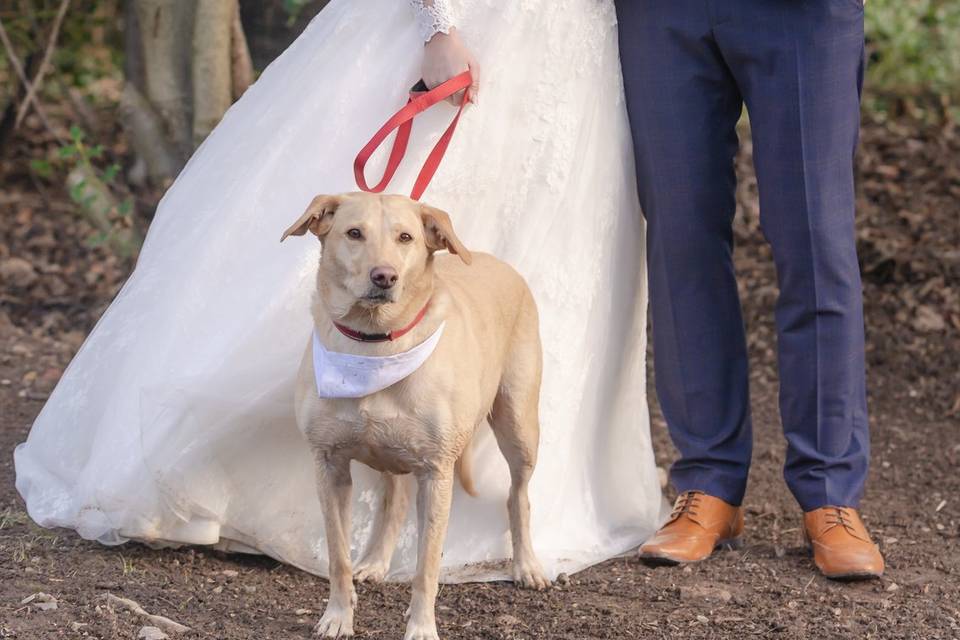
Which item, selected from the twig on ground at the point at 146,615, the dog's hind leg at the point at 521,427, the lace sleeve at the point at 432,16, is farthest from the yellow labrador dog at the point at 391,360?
the lace sleeve at the point at 432,16

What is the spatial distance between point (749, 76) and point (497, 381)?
112cm

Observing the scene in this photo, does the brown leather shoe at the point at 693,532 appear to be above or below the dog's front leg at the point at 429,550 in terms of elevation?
below

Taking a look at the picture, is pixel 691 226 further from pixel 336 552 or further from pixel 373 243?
pixel 336 552

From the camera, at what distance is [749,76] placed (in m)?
3.58

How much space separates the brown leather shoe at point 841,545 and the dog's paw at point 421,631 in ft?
4.16

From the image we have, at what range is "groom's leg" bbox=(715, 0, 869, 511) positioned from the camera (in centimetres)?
350

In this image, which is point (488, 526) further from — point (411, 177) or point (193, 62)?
point (193, 62)

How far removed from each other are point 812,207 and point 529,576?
4.31 feet

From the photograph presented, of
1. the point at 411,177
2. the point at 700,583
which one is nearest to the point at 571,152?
the point at 411,177

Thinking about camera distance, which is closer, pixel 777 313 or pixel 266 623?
pixel 266 623

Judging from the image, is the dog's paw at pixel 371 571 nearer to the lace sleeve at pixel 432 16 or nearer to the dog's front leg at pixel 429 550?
the dog's front leg at pixel 429 550

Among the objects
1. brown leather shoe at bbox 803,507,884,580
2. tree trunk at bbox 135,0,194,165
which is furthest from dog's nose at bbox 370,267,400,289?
tree trunk at bbox 135,0,194,165

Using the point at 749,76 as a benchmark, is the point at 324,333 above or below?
below

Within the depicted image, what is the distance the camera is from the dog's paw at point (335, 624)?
10.2 ft
